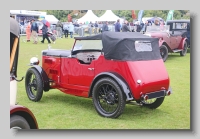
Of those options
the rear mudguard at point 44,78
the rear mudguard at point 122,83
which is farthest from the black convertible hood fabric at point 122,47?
the rear mudguard at point 44,78

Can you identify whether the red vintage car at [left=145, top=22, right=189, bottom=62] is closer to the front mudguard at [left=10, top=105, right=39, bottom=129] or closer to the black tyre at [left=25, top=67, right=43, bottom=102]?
the black tyre at [left=25, top=67, right=43, bottom=102]

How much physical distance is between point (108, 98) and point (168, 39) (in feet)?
24.6

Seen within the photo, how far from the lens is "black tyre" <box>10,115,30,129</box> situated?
3617mm

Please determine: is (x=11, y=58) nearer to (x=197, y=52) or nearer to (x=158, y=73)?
(x=158, y=73)

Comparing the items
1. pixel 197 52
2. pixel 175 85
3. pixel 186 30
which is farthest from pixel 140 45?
pixel 186 30

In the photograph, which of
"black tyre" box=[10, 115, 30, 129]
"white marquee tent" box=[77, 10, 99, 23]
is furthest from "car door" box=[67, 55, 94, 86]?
"black tyre" box=[10, 115, 30, 129]

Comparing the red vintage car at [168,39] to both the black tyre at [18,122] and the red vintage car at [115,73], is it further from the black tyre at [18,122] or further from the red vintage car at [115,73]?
the black tyre at [18,122]

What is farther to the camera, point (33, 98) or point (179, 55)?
point (179, 55)

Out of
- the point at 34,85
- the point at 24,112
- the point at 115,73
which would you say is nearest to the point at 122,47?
the point at 115,73

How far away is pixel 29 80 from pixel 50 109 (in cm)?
102

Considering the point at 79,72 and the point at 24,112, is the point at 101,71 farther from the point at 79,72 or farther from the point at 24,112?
the point at 24,112

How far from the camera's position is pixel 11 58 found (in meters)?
3.96

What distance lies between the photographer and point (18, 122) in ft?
12.0

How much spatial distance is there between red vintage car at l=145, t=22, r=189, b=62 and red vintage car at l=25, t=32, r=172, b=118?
20.0 ft
